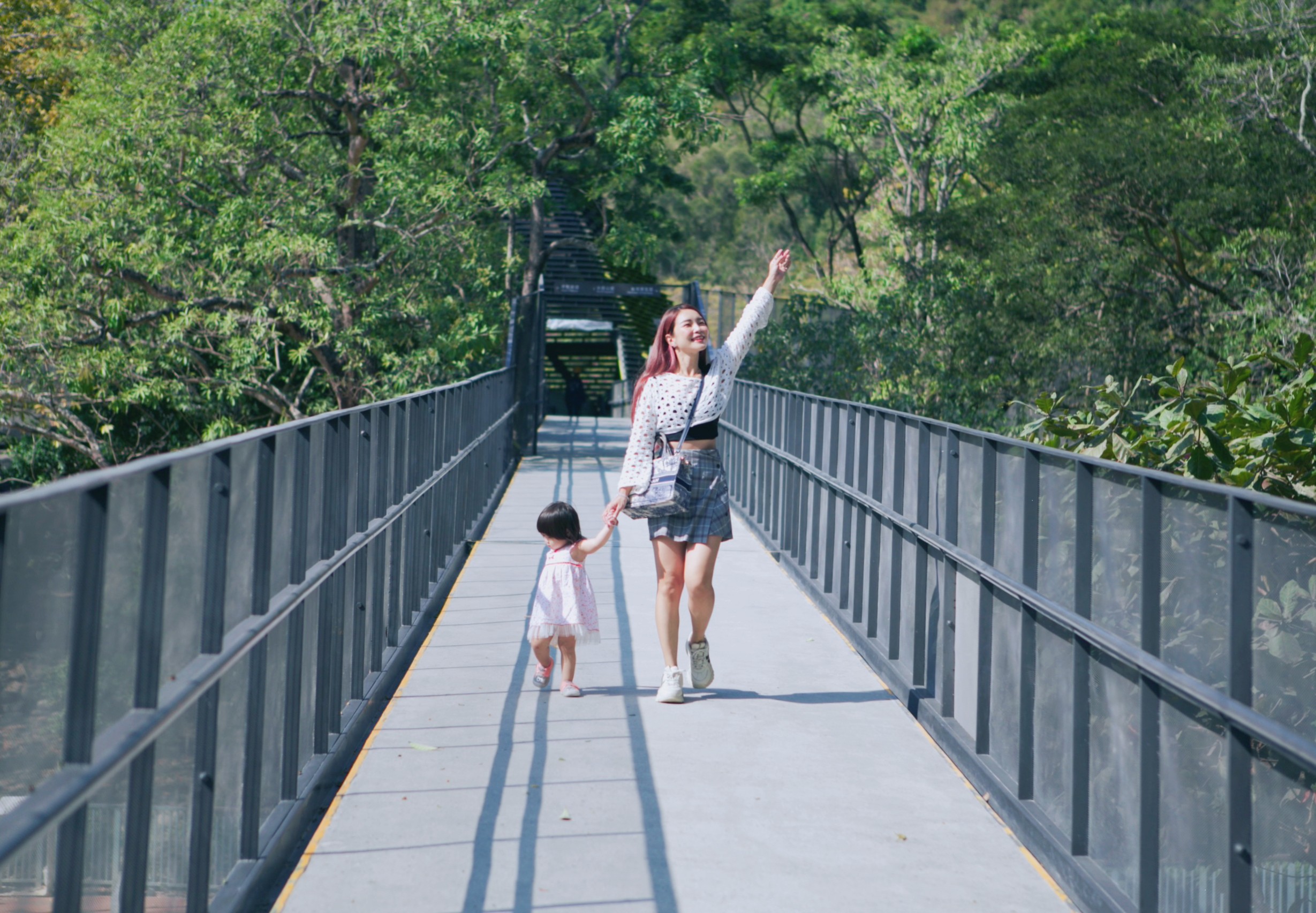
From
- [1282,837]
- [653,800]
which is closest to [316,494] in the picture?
[653,800]

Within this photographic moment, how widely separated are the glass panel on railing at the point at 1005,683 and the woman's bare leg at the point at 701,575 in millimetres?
1414

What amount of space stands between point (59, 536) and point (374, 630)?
13.2 ft

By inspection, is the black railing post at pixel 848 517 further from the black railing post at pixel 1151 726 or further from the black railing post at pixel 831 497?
the black railing post at pixel 1151 726

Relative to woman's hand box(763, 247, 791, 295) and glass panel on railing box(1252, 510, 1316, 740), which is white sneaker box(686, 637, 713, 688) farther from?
glass panel on railing box(1252, 510, 1316, 740)

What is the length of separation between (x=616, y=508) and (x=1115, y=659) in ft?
8.47

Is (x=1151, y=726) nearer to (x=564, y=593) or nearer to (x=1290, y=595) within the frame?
(x=1290, y=595)

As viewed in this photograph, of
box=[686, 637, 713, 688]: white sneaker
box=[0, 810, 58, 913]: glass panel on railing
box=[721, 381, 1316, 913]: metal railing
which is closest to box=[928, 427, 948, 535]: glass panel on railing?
box=[721, 381, 1316, 913]: metal railing

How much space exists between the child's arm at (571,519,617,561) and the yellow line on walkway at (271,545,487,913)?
41.8 inches

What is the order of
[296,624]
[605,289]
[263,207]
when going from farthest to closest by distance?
[605,289] < [263,207] < [296,624]

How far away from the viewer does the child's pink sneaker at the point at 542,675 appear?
6629mm

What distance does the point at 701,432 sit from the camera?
615cm

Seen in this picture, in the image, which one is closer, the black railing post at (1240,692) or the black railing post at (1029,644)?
the black railing post at (1240,692)

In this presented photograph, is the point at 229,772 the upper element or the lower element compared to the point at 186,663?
lower

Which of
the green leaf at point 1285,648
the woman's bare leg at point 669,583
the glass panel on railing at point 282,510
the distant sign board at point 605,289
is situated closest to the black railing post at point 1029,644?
the green leaf at point 1285,648
